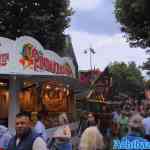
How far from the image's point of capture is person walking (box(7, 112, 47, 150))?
6055mm

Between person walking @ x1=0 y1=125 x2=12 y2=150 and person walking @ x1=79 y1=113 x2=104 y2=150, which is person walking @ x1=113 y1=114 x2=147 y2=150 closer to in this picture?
person walking @ x1=79 y1=113 x2=104 y2=150

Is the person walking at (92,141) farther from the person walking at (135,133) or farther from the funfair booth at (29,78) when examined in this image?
the funfair booth at (29,78)

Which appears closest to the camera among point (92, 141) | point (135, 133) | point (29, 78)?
point (135, 133)

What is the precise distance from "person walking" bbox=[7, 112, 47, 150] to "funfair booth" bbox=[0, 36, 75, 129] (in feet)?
28.0

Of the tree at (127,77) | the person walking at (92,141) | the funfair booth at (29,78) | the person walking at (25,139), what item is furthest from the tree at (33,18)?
the tree at (127,77)

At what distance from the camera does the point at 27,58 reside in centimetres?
1596

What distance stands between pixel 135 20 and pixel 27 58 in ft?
26.7

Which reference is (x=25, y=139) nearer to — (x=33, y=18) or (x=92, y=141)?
(x=92, y=141)

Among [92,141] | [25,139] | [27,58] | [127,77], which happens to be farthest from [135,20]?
[127,77]

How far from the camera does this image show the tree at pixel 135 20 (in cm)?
2120

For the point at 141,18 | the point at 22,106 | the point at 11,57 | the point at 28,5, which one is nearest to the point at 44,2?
the point at 28,5

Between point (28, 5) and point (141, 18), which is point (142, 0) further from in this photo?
point (28, 5)

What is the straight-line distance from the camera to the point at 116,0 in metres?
24.9

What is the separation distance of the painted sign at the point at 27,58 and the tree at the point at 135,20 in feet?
15.4
